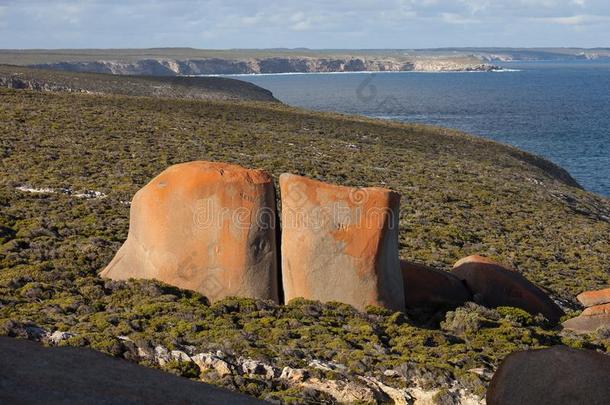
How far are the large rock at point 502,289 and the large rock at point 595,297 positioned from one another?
1.34 meters

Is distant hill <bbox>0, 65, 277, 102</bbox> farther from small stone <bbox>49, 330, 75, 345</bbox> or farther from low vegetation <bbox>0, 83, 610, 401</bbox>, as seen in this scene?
small stone <bbox>49, 330, 75, 345</bbox>

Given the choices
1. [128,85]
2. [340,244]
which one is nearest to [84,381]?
[340,244]

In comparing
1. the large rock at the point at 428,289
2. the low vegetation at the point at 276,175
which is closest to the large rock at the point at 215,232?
the low vegetation at the point at 276,175

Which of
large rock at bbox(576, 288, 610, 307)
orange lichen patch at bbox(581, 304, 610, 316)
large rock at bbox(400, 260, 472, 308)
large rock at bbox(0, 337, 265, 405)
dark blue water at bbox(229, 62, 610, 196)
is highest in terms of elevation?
large rock at bbox(0, 337, 265, 405)

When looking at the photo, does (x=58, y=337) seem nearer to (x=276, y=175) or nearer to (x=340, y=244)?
(x=340, y=244)

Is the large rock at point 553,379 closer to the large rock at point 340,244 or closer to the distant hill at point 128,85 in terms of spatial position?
the large rock at point 340,244

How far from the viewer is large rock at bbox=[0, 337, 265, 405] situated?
39.7ft

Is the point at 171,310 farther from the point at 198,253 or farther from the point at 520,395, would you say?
the point at 520,395

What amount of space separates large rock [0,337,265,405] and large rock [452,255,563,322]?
10.8 m

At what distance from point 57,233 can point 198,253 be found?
23.3 feet

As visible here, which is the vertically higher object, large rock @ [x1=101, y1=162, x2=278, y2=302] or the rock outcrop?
large rock @ [x1=101, y1=162, x2=278, y2=302]

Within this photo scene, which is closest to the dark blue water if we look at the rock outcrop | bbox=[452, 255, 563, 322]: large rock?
bbox=[452, 255, 563, 322]: large rock

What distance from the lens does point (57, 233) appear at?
25.0m

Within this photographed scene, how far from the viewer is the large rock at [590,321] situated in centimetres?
2098
